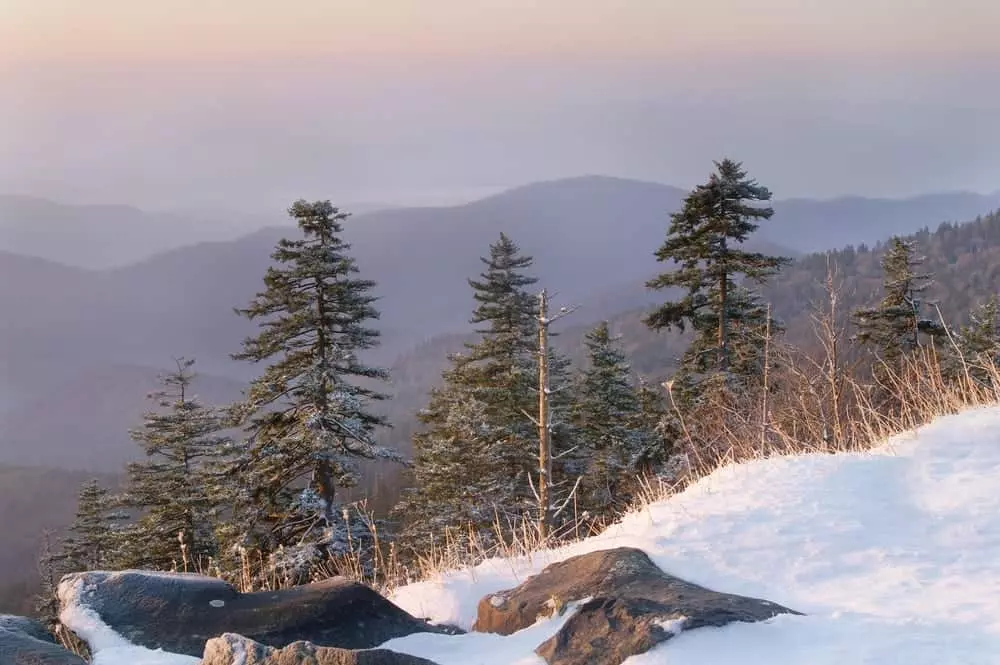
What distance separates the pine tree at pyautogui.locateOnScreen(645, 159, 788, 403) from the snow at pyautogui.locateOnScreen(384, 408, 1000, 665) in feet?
48.8

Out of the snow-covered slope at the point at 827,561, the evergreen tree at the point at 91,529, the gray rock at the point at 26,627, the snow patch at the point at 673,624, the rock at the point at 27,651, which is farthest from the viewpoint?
the evergreen tree at the point at 91,529

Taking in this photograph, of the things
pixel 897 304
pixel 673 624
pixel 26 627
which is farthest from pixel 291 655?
pixel 897 304

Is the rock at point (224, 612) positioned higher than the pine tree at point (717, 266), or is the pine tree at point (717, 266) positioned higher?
the pine tree at point (717, 266)

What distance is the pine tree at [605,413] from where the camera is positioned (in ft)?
97.4

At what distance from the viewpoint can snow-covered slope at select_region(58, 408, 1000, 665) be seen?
10.6ft

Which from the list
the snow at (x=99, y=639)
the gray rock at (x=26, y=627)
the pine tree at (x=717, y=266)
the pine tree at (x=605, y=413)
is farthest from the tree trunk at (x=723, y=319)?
the gray rock at (x=26, y=627)

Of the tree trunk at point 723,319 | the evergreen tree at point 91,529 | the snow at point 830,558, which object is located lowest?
the evergreen tree at point 91,529

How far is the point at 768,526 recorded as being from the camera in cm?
488

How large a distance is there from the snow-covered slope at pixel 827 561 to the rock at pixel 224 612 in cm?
25

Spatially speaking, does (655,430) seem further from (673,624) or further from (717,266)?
(673,624)

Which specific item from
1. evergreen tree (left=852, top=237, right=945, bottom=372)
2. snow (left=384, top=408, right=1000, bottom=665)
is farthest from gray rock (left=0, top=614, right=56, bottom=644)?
evergreen tree (left=852, top=237, right=945, bottom=372)

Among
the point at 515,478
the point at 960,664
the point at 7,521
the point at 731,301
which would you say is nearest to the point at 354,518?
the point at 515,478

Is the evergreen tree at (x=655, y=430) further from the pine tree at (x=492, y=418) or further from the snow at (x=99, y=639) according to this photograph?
the snow at (x=99, y=639)

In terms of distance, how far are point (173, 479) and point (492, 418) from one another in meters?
12.0
